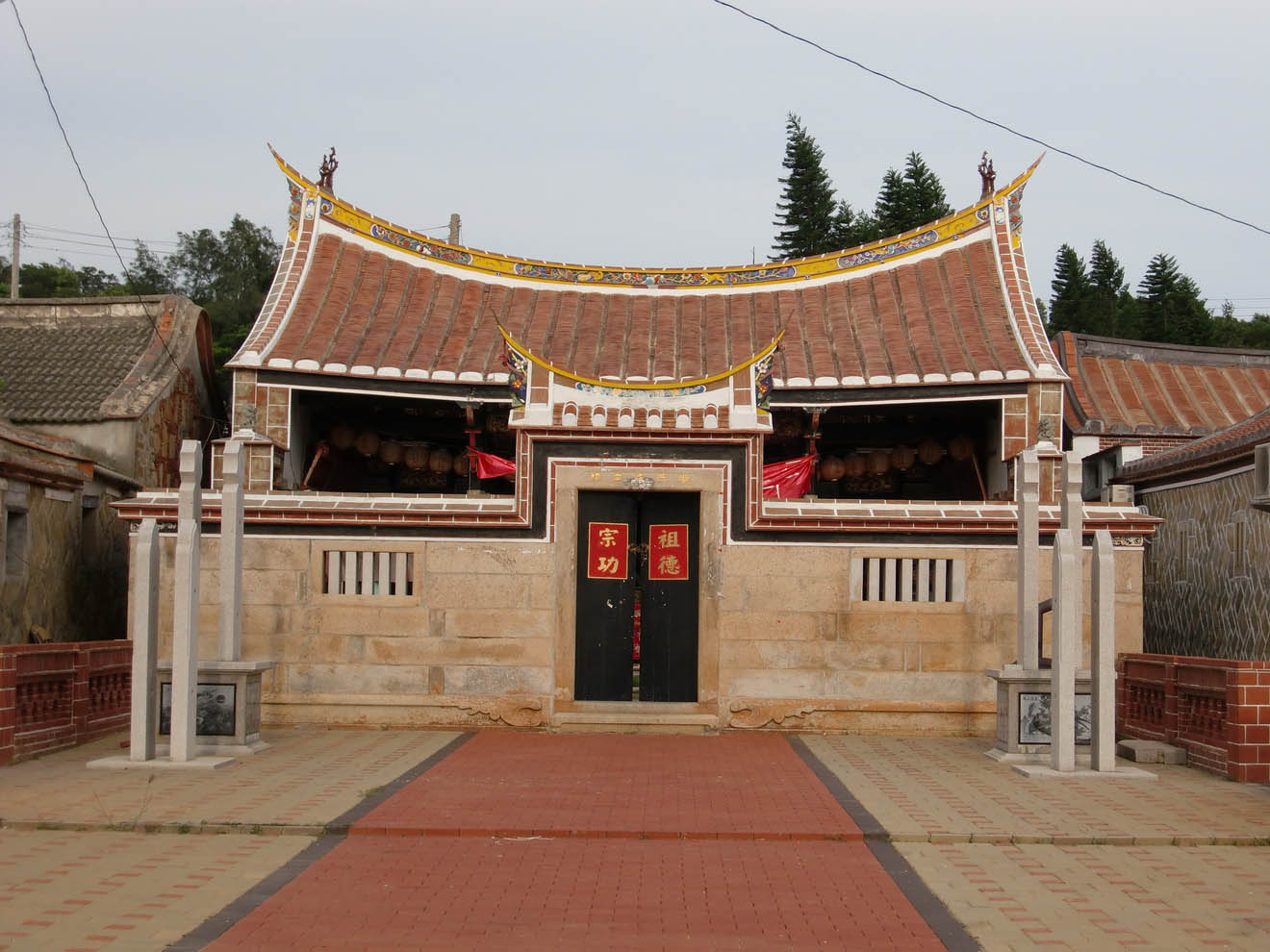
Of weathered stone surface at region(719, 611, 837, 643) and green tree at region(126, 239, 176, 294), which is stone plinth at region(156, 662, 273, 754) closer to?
weathered stone surface at region(719, 611, 837, 643)

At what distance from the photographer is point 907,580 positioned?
41.2 ft

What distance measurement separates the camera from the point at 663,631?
12688 mm

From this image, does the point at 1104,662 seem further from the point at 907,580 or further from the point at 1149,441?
the point at 1149,441

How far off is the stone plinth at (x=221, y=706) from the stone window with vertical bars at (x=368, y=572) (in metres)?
1.65

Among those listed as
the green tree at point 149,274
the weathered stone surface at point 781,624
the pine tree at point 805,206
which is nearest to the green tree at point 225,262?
the green tree at point 149,274

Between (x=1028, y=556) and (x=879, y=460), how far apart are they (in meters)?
7.36

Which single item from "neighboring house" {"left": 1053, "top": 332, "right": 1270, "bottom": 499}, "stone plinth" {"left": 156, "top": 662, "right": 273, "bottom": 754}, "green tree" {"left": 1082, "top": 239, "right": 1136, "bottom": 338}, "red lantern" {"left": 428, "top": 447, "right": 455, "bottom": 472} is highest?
"green tree" {"left": 1082, "top": 239, "right": 1136, "bottom": 338}

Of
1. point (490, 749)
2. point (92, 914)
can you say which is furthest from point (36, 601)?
point (92, 914)

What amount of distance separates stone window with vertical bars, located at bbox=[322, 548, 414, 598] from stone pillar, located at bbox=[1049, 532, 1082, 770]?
5.94 meters

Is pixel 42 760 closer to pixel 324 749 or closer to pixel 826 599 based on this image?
pixel 324 749

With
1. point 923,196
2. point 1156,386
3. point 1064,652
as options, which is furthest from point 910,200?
point 1064,652

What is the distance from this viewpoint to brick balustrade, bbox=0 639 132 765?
10469 millimetres

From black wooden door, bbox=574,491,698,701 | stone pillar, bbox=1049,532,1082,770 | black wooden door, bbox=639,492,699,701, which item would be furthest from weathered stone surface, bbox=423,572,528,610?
stone pillar, bbox=1049,532,1082,770

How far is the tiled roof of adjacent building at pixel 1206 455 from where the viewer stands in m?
14.2
